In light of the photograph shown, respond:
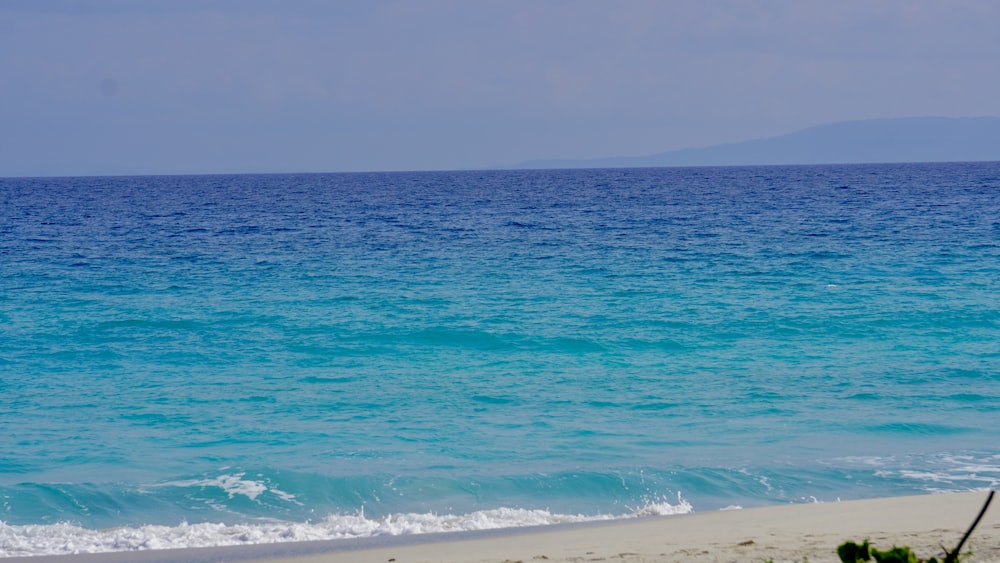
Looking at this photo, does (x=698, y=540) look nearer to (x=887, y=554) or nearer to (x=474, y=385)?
(x=887, y=554)

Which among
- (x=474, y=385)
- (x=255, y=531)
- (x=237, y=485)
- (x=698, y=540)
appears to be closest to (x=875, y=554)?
(x=698, y=540)

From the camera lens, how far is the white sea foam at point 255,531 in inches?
324

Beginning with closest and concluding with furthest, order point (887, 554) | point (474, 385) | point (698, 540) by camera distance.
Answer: point (887, 554), point (698, 540), point (474, 385)

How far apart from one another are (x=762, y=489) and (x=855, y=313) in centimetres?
1143

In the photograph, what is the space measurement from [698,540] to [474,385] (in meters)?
7.61

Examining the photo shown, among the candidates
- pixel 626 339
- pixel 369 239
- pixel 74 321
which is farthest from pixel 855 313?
pixel 369 239

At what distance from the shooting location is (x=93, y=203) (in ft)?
233

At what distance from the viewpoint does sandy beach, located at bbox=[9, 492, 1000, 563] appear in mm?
6965

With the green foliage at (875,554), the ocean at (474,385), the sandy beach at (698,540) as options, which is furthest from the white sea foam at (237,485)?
Answer: the green foliage at (875,554)

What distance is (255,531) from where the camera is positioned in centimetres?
848

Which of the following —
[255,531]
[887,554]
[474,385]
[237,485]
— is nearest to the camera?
[887,554]

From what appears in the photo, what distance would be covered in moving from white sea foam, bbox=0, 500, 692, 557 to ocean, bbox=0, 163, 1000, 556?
0.12ft

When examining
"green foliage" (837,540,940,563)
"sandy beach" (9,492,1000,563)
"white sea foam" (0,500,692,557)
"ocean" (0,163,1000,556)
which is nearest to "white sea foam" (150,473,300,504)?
"ocean" (0,163,1000,556)

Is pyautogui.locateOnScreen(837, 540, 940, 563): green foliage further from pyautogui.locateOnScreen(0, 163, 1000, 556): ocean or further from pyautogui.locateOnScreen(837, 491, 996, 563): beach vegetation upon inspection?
pyautogui.locateOnScreen(0, 163, 1000, 556): ocean
